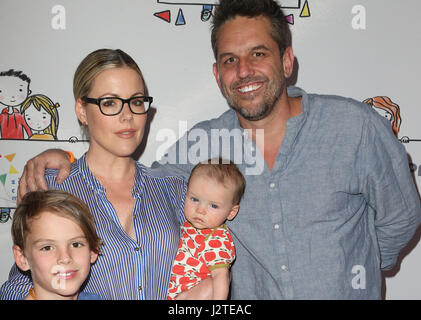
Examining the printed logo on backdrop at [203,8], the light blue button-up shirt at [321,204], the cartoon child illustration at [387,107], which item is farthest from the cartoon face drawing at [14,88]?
the cartoon child illustration at [387,107]

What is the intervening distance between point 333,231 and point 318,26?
1324mm

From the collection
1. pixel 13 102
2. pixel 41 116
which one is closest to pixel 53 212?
pixel 41 116

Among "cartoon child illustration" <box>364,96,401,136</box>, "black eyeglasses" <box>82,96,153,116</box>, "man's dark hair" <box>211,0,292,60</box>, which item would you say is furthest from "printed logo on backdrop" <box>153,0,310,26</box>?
"black eyeglasses" <box>82,96,153,116</box>

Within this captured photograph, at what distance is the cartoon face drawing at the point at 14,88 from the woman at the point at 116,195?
3.15ft

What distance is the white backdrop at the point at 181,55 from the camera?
248 centimetres

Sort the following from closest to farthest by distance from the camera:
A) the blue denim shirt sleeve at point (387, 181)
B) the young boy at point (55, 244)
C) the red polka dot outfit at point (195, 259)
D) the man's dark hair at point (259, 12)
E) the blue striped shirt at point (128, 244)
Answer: the young boy at point (55, 244)
the blue striped shirt at point (128, 244)
the red polka dot outfit at point (195, 259)
the blue denim shirt sleeve at point (387, 181)
the man's dark hair at point (259, 12)

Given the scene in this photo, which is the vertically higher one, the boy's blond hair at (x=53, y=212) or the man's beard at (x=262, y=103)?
the man's beard at (x=262, y=103)

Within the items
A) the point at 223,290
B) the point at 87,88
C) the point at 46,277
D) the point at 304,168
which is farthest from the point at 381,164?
the point at 46,277

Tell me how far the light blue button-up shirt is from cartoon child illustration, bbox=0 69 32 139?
139 cm

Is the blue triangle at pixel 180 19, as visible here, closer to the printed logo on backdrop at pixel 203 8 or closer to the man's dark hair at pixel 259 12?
the printed logo on backdrop at pixel 203 8

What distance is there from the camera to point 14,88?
2.51 metres

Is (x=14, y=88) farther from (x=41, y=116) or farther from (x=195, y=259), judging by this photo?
(x=195, y=259)

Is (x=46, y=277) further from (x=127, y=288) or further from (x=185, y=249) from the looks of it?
(x=185, y=249)

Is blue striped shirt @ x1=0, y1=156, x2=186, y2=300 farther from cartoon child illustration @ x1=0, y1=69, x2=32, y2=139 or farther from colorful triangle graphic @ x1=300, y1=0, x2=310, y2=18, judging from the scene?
colorful triangle graphic @ x1=300, y1=0, x2=310, y2=18
